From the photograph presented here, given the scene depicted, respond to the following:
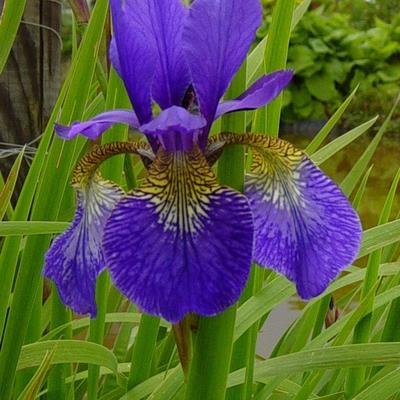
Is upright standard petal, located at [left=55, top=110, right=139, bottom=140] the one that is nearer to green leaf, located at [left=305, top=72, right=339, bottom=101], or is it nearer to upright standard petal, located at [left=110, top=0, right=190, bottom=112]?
upright standard petal, located at [left=110, top=0, right=190, bottom=112]

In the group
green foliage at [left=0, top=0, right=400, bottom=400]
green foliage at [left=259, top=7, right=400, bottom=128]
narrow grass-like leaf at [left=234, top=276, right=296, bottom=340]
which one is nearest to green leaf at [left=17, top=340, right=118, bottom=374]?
green foliage at [left=0, top=0, right=400, bottom=400]

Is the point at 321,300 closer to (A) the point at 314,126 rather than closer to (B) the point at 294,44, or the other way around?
(A) the point at 314,126

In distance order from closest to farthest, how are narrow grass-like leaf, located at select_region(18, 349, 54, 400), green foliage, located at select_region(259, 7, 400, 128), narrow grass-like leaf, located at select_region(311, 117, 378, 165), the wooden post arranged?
narrow grass-like leaf, located at select_region(18, 349, 54, 400), narrow grass-like leaf, located at select_region(311, 117, 378, 165), the wooden post, green foliage, located at select_region(259, 7, 400, 128)

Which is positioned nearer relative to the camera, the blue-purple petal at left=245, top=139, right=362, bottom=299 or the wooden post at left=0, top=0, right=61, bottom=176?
the blue-purple petal at left=245, top=139, right=362, bottom=299

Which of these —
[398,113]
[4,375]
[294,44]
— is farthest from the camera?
[294,44]

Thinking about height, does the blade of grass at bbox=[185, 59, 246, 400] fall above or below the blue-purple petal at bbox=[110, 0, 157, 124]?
below

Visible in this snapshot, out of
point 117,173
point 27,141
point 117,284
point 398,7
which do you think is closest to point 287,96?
point 398,7

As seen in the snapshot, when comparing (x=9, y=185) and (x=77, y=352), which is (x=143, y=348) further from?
(x=9, y=185)
